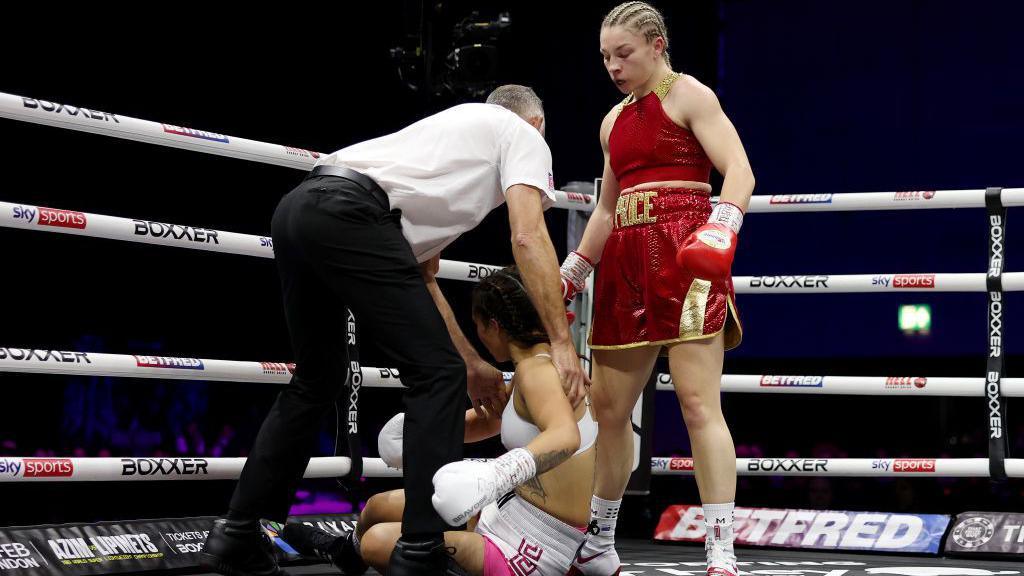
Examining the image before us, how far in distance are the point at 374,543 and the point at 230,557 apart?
0.26 m

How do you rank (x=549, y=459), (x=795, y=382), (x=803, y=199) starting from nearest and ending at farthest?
1. (x=549, y=459)
2. (x=795, y=382)
3. (x=803, y=199)

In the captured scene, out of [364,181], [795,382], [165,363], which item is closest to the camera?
[364,181]

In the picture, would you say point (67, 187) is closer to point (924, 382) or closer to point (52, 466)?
point (52, 466)

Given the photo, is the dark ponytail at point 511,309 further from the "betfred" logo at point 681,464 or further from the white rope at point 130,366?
the "betfred" logo at point 681,464

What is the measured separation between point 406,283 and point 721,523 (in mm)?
809

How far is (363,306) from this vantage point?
1.92 m

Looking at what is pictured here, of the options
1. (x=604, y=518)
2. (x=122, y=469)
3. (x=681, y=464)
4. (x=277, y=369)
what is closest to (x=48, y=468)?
(x=122, y=469)

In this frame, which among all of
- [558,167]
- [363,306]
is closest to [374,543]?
[363,306]

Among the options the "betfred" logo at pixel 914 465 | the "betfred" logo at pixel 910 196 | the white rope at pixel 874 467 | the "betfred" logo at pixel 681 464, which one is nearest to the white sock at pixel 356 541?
the white rope at pixel 874 467

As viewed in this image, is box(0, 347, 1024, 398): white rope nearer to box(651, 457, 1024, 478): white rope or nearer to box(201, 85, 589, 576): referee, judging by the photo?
box(651, 457, 1024, 478): white rope

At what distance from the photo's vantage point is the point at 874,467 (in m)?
2.97

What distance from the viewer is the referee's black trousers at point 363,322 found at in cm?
187

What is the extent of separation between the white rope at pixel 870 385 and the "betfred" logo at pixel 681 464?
0.25 metres

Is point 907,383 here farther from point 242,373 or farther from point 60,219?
point 60,219
